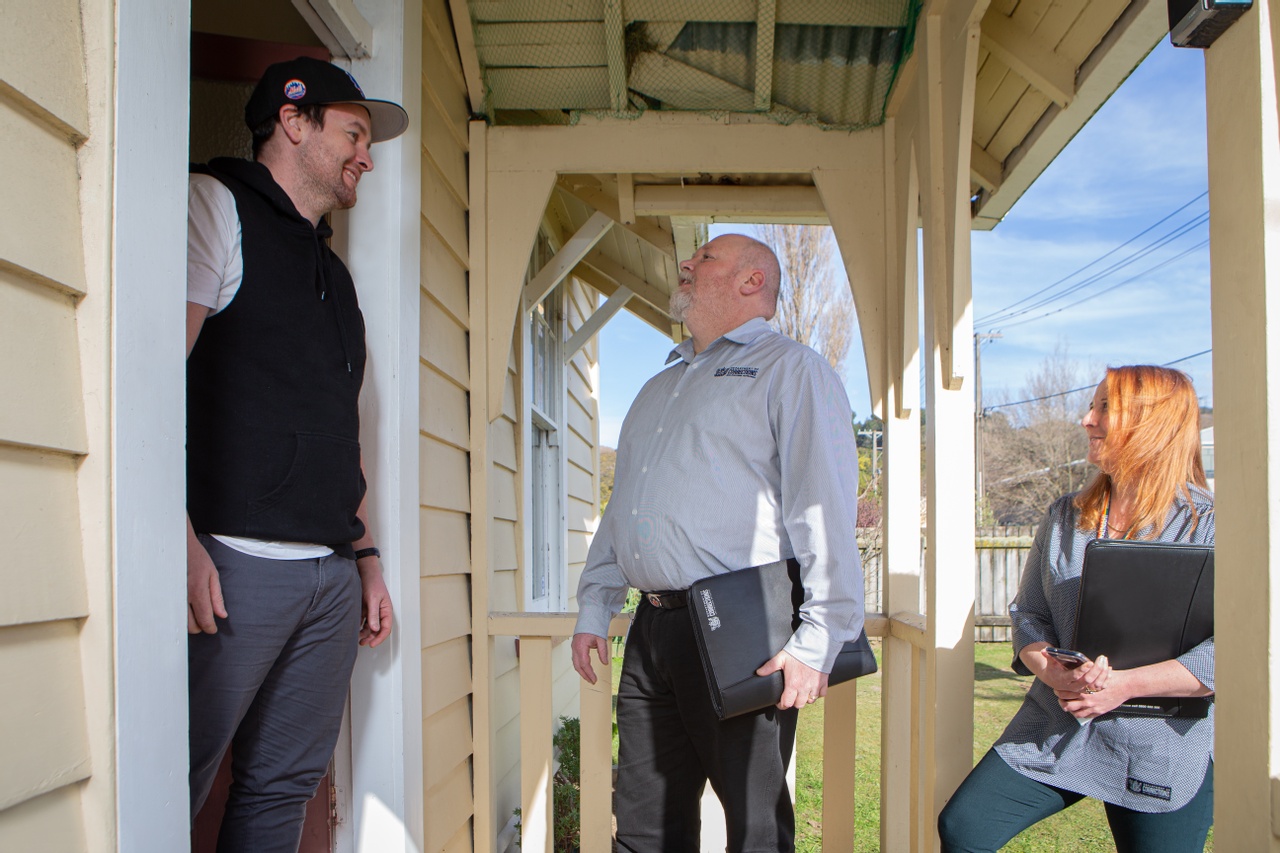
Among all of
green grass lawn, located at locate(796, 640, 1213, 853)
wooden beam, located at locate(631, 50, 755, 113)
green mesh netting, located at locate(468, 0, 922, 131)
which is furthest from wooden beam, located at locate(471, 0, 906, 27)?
green grass lawn, located at locate(796, 640, 1213, 853)

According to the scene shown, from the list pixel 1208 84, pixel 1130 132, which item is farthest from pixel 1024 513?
pixel 1208 84

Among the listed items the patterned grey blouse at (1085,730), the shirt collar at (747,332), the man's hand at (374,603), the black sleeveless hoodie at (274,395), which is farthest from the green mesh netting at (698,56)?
the man's hand at (374,603)

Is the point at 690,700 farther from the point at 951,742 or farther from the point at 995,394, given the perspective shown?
the point at 995,394

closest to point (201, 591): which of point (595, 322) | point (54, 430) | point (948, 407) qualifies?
point (54, 430)

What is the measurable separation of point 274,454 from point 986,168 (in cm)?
273

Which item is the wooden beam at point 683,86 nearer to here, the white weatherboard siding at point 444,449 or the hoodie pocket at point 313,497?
the white weatherboard siding at point 444,449

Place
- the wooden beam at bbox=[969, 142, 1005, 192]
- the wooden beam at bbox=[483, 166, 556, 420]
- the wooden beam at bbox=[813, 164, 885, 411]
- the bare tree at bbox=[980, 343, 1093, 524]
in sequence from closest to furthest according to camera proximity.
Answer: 1. the wooden beam at bbox=[483, 166, 556, 420]
2. the wooden beam at bbox=[813, 164, 885, 411]
3. the wooden beam at bbox=[969, 142, 1005, 192]
4. the bare tree at bbox=[980, 343, 1093, 524]

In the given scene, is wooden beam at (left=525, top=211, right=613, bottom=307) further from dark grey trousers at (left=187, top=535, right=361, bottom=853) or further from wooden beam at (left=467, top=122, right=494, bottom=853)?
dark grey trousers at (left=187, top=535, right=361, bottom=853)

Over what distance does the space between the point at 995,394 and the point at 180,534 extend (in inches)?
1355

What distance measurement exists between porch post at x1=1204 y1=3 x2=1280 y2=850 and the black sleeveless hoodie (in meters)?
1.32

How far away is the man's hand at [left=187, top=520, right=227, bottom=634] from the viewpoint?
1352 millimetres

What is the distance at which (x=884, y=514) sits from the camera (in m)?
3.02

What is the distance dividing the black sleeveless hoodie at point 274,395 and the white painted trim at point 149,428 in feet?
0.73

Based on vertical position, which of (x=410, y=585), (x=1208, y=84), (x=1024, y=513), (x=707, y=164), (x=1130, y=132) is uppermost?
(x=1130, y=132)
